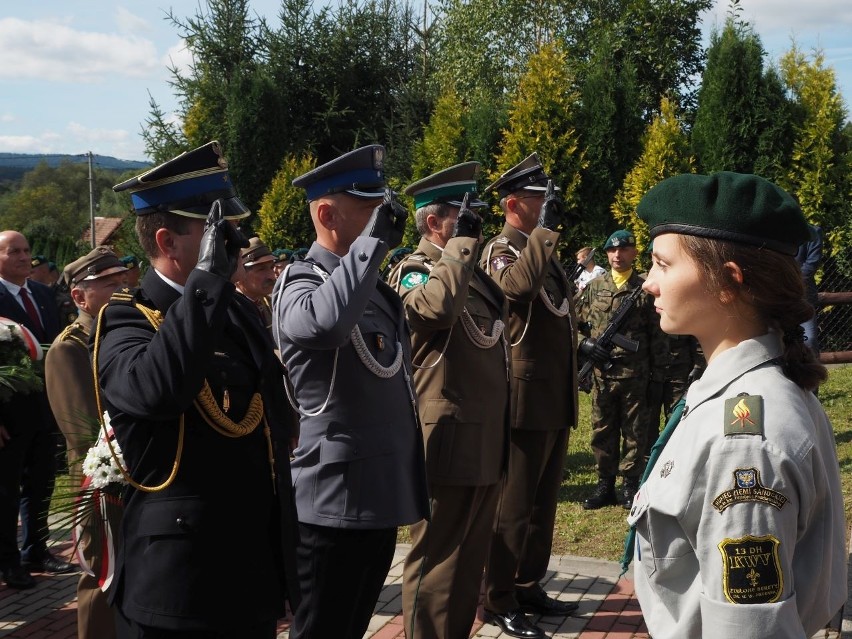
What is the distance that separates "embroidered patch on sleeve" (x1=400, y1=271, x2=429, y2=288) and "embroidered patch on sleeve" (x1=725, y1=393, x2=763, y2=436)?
2.48m

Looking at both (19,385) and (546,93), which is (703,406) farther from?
(546,93)

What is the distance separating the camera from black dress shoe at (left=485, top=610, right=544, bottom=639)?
14.0 feet

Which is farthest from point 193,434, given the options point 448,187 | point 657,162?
point 657,162

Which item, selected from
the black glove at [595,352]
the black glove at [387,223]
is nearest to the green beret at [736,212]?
the black glove at [387,223]

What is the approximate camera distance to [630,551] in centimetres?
205

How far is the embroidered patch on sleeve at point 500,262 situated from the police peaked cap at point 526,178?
407mm

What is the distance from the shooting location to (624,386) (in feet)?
22.5

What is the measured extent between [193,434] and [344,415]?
0.70 metres

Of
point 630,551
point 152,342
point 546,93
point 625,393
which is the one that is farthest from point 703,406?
point 546,93

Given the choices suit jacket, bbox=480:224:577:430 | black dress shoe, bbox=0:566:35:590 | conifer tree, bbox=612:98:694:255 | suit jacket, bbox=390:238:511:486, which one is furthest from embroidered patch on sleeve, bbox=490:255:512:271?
conifer tree, bbox=612:98:694:255

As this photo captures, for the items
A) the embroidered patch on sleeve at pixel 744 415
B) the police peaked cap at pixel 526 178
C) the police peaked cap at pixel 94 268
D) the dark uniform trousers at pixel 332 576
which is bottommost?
the dark uniform trousers at pixel 332 576

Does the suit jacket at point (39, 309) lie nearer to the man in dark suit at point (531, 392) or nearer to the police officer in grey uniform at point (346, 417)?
the man in dark suit at point (531, 392)

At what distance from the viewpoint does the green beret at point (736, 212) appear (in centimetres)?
171

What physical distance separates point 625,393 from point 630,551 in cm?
492
